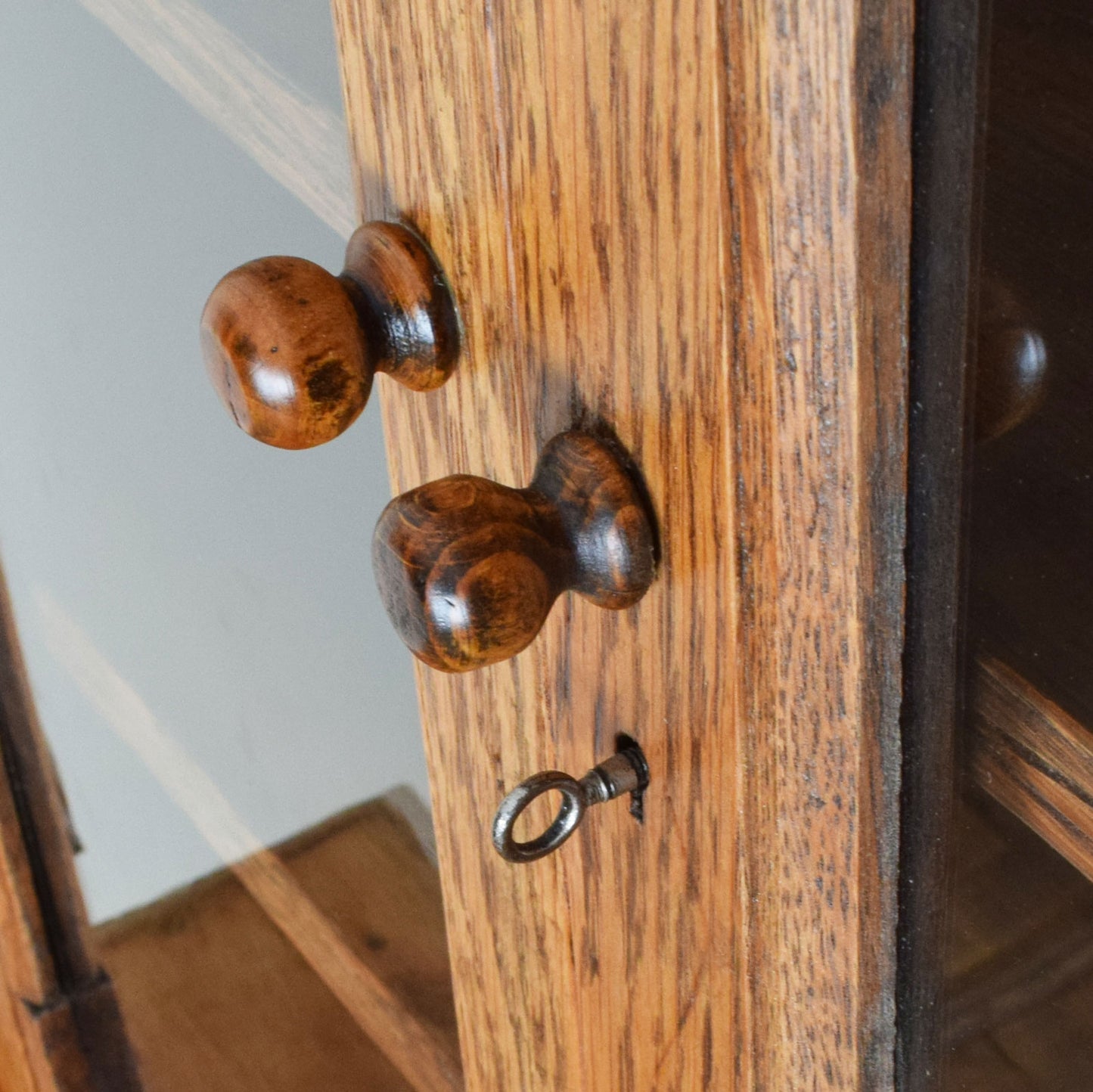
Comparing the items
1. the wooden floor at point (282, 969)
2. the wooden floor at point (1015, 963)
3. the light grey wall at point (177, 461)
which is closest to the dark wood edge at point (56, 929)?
the wooden floor at point (282, 969)

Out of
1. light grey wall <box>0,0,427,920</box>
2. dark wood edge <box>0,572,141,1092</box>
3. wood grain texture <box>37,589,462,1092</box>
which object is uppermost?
light grey wall <box>0,0,427,920</box>

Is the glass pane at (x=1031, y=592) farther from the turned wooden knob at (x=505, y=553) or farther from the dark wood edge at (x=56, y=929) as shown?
the dark wood edge at (x=56, y=929)

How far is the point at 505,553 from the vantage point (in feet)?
1.11

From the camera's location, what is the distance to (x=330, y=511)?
1.81 ft

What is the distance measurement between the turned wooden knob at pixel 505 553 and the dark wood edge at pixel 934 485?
0.24ft

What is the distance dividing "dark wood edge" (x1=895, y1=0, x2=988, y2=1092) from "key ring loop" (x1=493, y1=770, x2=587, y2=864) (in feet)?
0.29

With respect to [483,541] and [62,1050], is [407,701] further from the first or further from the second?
[62,1050]

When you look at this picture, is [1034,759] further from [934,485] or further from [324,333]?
[324,333]

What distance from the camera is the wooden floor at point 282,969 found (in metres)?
0.59

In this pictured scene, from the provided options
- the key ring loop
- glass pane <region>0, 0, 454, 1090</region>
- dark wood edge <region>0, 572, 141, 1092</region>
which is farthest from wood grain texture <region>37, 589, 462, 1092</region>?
the key ring loop

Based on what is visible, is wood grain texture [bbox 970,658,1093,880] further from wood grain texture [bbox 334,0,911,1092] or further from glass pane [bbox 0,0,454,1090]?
glass pane [bbox 0,0,454,1090]

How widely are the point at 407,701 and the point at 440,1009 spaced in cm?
15

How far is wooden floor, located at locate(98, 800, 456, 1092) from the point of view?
592 millimetres

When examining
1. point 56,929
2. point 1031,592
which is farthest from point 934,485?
point 56,929
